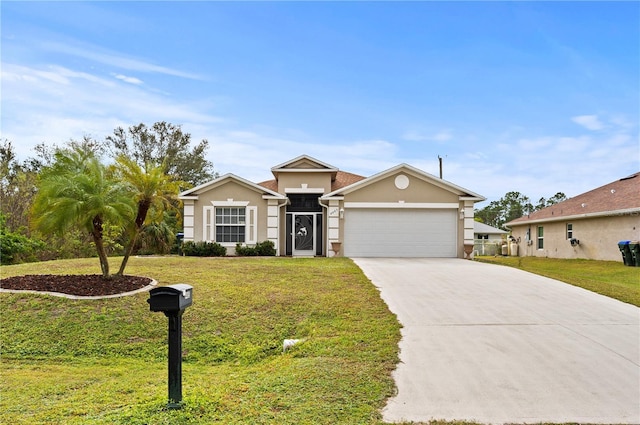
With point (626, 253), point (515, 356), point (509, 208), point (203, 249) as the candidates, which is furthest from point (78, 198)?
point (509, 208)

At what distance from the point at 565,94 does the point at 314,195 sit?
11241mm

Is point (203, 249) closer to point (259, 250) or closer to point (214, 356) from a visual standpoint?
point (259, 250)

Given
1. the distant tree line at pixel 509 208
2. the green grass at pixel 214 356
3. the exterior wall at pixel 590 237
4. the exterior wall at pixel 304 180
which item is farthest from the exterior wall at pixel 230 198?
the distant tree line at pixel 509 208

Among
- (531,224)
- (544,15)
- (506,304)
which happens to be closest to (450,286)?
(506,304)

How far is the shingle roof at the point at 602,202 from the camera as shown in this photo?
2092cm

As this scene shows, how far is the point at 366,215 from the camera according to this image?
20.1 metres

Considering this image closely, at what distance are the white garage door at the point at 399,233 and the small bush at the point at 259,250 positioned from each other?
332cm

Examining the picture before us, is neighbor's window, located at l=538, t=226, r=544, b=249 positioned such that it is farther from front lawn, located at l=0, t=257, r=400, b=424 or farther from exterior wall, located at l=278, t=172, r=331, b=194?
front lawn, located at l=0, t=257, r=400, b=424

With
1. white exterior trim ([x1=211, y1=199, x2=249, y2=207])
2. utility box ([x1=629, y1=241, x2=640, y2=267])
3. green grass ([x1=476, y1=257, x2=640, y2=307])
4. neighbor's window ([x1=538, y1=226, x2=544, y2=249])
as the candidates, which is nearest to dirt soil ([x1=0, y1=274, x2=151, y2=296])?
white exterior trim ([x1=211, y1=199, x2=249, y2=207])

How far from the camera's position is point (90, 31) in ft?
37.8

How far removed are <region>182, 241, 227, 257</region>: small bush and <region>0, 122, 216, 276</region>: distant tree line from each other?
1.85 m

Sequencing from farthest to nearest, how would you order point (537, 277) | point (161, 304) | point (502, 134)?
point (502, 134), point (537, 277), point (161, 304)

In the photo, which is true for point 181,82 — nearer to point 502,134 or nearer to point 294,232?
point 294,232

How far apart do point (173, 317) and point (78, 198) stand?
564cm
